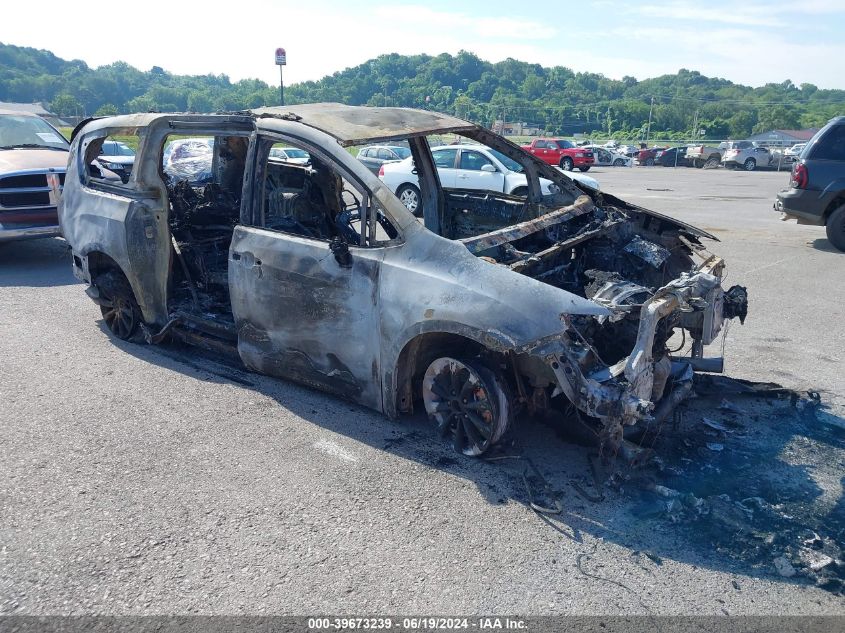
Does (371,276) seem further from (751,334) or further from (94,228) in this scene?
(751,334)

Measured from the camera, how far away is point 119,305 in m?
6.08

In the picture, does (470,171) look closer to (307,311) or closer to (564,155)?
(307,311)

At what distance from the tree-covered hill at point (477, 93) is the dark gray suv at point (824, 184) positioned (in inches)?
2289

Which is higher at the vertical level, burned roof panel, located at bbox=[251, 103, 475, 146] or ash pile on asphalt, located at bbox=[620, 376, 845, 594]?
burned roof panel, located at bbox=[251, 103, 475, 146]

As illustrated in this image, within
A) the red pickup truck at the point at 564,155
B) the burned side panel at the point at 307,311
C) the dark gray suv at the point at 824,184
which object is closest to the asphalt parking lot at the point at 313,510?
the burned side panel at the point at 307,311

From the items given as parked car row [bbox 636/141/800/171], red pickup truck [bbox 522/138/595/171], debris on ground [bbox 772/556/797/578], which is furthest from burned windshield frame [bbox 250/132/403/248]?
parked car row [bbox 636/141/800/171]

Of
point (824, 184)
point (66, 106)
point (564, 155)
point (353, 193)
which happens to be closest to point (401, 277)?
point (353, 193)

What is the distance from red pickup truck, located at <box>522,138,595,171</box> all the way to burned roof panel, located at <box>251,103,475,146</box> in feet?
96.6

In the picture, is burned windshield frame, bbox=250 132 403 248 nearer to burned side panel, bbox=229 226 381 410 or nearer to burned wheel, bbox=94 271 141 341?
burned side panel, bbox=229 226 381 410

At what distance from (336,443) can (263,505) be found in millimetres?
769

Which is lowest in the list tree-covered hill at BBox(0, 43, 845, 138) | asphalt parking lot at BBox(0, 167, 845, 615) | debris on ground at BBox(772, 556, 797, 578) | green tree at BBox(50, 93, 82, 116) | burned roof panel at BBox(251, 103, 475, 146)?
asphalt parking lot at BBox(0, 167, 845, 615)

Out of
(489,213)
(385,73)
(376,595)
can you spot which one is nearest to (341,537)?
(376,595)

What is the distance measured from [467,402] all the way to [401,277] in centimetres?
87

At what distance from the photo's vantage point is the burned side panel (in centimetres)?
423
